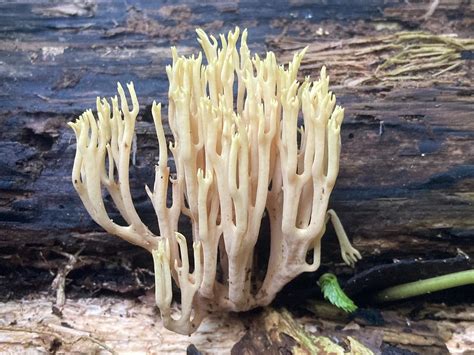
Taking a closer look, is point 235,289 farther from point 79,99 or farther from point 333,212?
point 79,99

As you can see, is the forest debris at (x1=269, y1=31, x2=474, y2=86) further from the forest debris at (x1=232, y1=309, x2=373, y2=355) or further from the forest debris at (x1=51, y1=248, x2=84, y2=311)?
the forest debris at (x1=51, y1=248, x2=84, y2=311)

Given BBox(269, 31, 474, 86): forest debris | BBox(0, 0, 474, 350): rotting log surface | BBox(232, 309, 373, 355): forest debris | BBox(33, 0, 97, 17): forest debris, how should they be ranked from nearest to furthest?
1. BBox(232, 309, 373, 355): forest debris
2. BBox(0, 0, 474, 350): rotting log surface
3. BBox(269, 31, 474, 86): forest debris
4. BBox(33, 0, 97, 17): forest debris

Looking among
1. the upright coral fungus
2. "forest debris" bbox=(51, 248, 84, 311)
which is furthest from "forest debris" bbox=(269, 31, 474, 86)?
"forest debris" bbox=(51, 248, 84, 311)

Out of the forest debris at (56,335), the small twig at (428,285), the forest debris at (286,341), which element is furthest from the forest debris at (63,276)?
the small twig at (428,285)

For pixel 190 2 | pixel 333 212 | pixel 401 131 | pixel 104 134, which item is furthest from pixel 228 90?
pixel 190 2

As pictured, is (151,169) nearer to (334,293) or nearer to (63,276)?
(63,276)

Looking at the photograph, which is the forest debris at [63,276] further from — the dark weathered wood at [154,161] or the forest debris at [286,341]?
the forest debris at [286,341]

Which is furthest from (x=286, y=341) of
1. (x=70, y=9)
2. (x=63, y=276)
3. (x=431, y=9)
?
(x=70, y=9)
